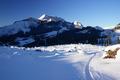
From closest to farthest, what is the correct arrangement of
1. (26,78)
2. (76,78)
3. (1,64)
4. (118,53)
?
(26,78) < (76,78) < (1,64) < (118,53)

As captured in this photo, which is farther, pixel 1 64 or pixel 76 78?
pixel 1 64

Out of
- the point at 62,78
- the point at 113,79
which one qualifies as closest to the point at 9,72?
the point at 62,78

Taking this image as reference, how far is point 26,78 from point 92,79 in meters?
3.81

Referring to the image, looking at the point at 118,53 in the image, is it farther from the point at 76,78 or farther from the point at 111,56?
the point at 76,78

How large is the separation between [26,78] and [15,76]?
2.39 ft

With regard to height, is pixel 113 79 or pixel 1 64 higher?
pixel 1 64

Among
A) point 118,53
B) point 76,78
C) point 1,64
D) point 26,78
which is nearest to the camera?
point 26,78

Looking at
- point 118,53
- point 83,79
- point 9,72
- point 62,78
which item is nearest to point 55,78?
point 62,78

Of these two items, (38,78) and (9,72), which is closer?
(38,78)

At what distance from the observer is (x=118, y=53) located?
103ft

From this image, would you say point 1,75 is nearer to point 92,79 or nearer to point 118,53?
point 92,79

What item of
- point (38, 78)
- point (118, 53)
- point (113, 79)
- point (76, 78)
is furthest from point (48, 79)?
point (118, 53)

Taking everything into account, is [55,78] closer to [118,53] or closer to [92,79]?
[92,79]

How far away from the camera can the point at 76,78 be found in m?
14.1
